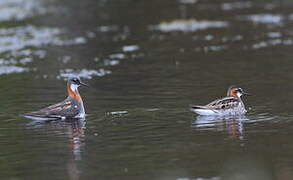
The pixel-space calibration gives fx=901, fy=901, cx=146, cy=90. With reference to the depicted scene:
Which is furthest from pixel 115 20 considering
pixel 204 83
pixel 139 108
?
pixel 139 108

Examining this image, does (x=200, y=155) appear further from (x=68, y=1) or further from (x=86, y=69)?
(x=68, y=1)

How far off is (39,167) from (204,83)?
8.54 metres

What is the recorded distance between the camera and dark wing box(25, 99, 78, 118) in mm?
17513

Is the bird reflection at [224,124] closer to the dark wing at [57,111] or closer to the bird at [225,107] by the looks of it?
the bird at [225,107]

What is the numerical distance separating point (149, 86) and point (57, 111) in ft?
13.2

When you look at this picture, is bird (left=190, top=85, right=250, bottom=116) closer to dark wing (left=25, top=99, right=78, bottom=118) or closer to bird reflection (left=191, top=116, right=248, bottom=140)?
bird reflection (left=191, top=116, right=248, bottom=140)

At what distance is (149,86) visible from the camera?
2150 cm

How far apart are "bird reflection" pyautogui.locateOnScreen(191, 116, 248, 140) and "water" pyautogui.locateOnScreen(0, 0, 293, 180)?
23mm

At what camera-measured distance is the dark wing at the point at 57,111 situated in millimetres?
17513

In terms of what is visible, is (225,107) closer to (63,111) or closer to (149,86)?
(63,111)

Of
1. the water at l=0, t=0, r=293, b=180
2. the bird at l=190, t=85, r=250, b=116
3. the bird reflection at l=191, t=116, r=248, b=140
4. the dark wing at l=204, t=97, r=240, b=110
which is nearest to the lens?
the water at l=0, t=0, r=293, b=180

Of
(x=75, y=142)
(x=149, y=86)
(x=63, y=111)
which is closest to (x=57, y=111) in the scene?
(x=63, y=111)

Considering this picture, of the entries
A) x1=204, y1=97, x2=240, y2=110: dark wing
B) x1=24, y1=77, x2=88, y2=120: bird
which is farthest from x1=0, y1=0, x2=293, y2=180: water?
x1=204, y1=97, x2=240, y2=110: dark wing

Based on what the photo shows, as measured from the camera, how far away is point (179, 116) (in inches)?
683
